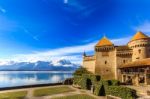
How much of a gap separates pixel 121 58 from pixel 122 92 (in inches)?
1078

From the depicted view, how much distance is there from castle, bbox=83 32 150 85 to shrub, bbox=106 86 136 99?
50.8 ft

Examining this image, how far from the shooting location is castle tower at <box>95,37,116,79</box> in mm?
53956

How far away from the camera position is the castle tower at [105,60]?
5396cm

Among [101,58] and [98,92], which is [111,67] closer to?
[101,58]

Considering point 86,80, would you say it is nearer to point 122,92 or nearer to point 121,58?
point 122,92

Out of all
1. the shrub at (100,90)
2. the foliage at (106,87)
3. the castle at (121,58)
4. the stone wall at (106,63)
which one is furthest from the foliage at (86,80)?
the stone wall at (106,63)

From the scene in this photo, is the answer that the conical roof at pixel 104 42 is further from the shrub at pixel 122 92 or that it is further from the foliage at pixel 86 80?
the shrub at pixel 122 92

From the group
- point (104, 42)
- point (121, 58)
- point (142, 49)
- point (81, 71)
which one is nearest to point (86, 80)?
point (121, 58)

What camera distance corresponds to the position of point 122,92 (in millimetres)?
26578

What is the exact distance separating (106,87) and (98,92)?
200 centimetres

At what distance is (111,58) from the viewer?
54.4 meters

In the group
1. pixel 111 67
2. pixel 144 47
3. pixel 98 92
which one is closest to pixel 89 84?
pixel 98 92

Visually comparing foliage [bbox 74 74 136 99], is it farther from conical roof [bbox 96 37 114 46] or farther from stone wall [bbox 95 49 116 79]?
conical roof [bbox 96 37 114 46]

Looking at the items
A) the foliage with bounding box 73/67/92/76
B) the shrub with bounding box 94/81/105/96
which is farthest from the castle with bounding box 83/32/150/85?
the shrub with bounding box 94/81/105/96
